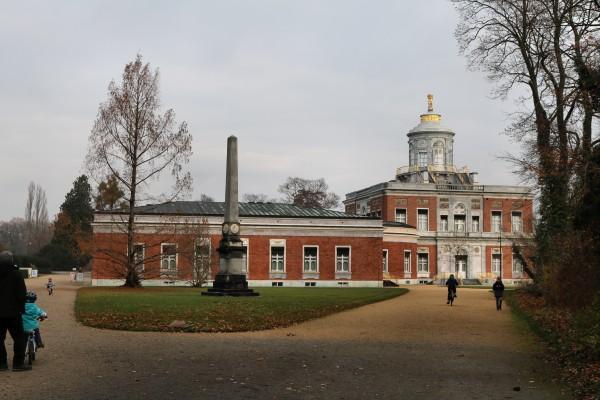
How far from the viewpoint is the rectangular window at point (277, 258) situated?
50500 mm

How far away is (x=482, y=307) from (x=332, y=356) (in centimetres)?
1668

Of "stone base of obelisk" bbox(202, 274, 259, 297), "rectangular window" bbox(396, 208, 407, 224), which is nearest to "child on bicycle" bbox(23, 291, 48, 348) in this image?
"stone base of obelisk" bbox(202, 274, 259, 297)

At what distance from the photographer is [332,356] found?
480 inches

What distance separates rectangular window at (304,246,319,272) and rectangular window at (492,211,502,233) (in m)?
27.3

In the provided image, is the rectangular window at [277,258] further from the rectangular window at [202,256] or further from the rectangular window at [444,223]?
the rectangular window at [444,223]

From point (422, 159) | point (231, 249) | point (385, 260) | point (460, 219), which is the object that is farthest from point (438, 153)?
point (231, 249)

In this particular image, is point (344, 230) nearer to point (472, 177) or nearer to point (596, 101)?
point (472, 177)

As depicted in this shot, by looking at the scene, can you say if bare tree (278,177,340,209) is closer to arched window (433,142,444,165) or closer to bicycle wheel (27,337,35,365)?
arched window (433,142,444,165)

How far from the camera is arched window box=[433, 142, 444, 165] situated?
7500 centimetres

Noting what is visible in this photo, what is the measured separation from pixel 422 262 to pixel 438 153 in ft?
47.0

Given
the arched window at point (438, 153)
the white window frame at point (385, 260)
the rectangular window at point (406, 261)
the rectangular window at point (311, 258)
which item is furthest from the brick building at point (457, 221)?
the rectangular window at point (311, 258)

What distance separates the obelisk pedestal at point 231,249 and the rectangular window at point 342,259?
2301 centimetres

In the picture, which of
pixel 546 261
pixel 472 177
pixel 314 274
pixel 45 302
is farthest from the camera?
pixel 472 177

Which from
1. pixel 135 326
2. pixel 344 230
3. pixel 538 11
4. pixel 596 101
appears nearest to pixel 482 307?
pixel 538 11
